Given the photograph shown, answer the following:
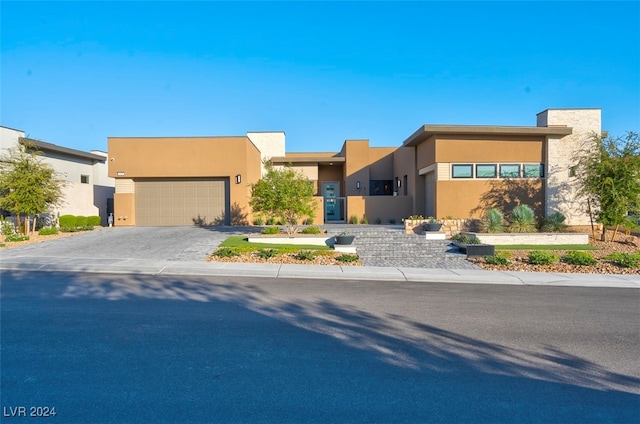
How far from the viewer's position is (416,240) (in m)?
16.8

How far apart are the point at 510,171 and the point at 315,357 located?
18564 mm

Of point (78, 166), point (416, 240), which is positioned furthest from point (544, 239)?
point (78, 166)

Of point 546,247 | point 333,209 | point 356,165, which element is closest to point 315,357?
point 546,247

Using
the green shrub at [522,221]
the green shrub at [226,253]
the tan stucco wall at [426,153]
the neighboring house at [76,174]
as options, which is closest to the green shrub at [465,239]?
the green shrub at [522,221]

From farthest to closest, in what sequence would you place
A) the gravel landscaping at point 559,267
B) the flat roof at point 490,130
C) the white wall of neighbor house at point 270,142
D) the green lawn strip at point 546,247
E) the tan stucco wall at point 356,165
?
the white wall of neighbor house at point 270,142
the tan stucco wall at point 356,165
the flat roof at point 490,130
the green lawn strip at point 546,247
the gravel landscaping at point 559,267

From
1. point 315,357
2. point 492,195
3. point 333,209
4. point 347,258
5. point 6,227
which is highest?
point 492,195

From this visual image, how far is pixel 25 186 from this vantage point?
1797 cm

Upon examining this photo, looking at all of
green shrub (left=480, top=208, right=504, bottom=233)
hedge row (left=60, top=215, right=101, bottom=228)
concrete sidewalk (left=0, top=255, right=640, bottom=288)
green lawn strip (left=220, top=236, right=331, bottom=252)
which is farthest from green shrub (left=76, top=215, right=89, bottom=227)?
green shrub (left=480, top=208, right=504, bottom=233)

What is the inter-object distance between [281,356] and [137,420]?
6.21 feet

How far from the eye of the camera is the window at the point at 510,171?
2011 centimetres

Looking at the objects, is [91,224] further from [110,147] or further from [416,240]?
[416,240]

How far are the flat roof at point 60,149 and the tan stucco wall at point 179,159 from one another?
4.07 meters

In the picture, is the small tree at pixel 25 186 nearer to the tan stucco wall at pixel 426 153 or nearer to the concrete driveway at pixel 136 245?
the concrete driveway at pixel 136 245

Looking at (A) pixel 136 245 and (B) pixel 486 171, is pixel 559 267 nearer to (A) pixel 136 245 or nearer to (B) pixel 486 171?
(B) pixel 486 171
